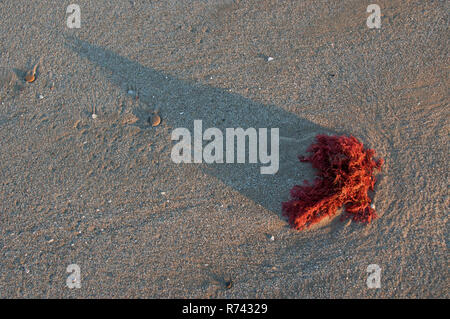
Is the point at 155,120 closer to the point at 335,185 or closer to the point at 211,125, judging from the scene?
the point at 211,125

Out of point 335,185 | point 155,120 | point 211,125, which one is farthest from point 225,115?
point 335,185

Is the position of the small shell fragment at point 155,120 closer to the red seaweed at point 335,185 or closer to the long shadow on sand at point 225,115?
the long shadow on sand at point 225,115

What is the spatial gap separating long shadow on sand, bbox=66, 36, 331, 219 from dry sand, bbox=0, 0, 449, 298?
16mm

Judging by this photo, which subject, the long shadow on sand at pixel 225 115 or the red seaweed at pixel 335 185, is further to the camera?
the long shadow on sand at pixel 225 115

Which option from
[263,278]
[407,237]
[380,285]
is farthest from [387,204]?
[263,278]

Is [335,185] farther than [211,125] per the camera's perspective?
No

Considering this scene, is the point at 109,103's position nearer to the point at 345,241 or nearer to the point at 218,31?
the point at 218,31

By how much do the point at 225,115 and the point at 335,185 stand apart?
1.37 meters

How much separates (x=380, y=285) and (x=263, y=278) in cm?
120

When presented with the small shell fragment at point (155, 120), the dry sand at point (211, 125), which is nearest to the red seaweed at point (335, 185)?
the dry sand at point (211, 125)

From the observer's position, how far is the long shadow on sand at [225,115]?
3.47 m

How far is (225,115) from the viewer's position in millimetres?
3562

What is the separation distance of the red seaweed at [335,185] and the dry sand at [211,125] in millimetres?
122
